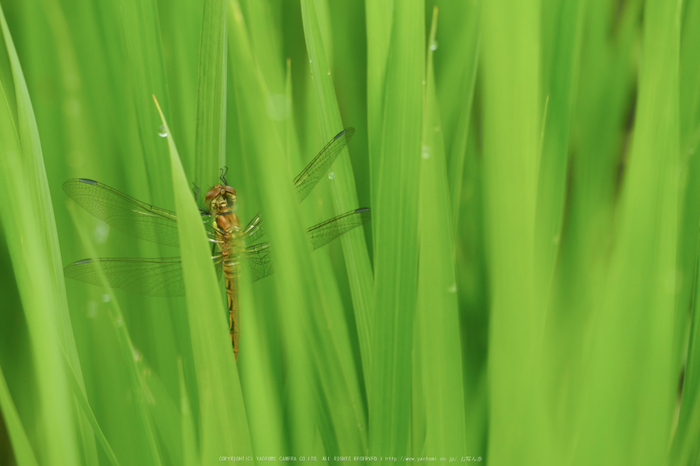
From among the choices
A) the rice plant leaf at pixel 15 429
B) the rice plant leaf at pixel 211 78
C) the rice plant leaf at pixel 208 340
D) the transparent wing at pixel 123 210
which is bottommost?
the rice plant leaf at pixel 15 429

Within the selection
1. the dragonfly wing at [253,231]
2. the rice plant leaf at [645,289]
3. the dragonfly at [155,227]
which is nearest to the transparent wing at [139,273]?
the dragonfly at [155,227]

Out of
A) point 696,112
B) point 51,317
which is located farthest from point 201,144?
point 696,112

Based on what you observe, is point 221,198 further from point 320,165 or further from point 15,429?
point 15,429

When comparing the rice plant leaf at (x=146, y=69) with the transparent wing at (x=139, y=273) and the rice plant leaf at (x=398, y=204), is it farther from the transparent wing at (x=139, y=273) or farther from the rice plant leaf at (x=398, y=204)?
the rice plant leaf at (x=398, y=204)

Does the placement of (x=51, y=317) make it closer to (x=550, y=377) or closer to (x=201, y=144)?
(x=201, y=144)

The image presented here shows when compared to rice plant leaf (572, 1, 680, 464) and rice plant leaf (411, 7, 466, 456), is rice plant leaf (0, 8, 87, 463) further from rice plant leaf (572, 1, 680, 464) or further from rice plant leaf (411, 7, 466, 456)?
rice plant leaf (572, 1, 680, 464)

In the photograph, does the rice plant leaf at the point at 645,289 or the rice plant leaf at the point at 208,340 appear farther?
the rice plant leaf at the point at 645,289

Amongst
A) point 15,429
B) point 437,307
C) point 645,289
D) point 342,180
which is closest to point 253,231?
point 342,180

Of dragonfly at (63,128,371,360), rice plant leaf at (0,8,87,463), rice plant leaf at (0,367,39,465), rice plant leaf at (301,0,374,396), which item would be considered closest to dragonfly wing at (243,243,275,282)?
dragonfly at (63,128,371,360)
